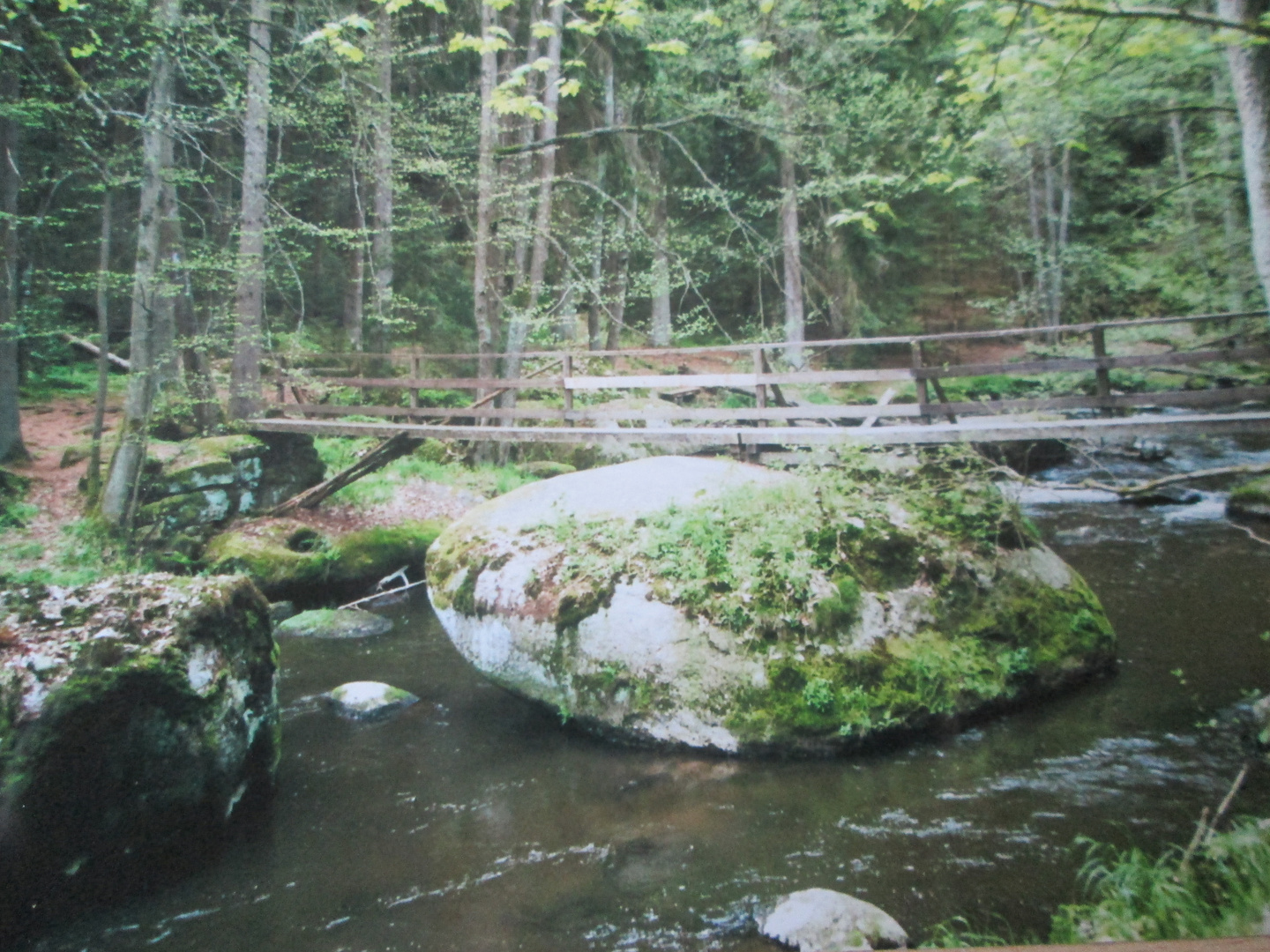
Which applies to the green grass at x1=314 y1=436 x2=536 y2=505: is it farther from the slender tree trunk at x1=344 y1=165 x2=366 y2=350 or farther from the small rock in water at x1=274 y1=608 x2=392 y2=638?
the slender tree trunk at x1=344 y1=165 x2=366 y2=350

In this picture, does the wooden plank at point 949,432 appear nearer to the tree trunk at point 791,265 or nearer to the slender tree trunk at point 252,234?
the slender tree trunk at point 252,234

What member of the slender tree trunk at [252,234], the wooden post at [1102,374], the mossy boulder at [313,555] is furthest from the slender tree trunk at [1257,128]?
the slender tree trunk at [252,234]

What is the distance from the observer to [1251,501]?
10.6 metres

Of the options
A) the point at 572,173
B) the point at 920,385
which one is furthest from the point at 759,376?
the point at 572,173

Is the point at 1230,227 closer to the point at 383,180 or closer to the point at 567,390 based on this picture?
the point at 567,390

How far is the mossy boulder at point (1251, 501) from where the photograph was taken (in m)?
10.4

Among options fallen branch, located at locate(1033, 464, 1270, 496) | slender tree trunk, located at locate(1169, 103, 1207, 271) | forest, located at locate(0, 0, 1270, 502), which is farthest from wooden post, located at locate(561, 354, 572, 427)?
slender tree trunk, located at locate(1169, 103, 1207, 271)

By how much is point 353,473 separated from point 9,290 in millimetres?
5635

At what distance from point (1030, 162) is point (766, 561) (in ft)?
57.6

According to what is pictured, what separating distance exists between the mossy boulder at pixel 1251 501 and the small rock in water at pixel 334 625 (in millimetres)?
11615

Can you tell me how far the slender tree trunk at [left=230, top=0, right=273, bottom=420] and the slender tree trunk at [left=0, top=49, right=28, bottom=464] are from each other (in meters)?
2.87

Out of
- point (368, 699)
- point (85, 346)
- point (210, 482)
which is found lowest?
point (368, 699)

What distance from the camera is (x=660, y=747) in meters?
5.38

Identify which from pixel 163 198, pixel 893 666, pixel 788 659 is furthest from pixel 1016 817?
pixel 163 198
